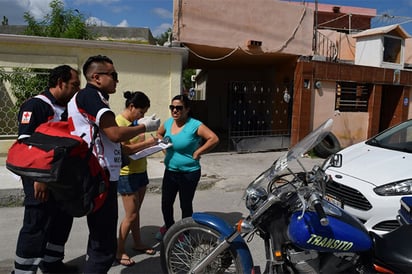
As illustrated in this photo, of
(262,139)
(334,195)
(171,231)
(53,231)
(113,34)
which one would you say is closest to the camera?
(171,231)

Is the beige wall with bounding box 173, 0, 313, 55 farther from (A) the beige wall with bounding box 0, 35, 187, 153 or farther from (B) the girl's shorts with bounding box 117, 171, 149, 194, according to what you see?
(B) the girl's shorts with bounding box 117, 171, 149, 194

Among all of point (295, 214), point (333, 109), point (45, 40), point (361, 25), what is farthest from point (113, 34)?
point (361, 25)

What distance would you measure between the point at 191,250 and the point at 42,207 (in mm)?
1123

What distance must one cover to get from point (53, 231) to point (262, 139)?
6970 millimetres

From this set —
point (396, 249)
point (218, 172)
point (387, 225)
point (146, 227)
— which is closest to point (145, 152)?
point (146, 227)

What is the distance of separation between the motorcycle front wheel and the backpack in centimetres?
60

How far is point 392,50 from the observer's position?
438 inches

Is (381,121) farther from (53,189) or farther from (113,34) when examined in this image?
(53,189)

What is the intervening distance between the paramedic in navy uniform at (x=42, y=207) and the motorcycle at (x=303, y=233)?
114cm

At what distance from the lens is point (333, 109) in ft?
32.9

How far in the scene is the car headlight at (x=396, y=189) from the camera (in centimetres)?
359

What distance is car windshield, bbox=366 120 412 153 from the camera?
4.64m

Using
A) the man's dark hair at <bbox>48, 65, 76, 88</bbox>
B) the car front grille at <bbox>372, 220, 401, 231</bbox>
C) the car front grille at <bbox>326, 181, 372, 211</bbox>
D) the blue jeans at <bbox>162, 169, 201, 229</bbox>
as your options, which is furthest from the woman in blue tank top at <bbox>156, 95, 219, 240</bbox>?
the car front grille at <bbox>372, 220, 401, 231</bbox>

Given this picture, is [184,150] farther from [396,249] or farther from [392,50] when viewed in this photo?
[392,50]
